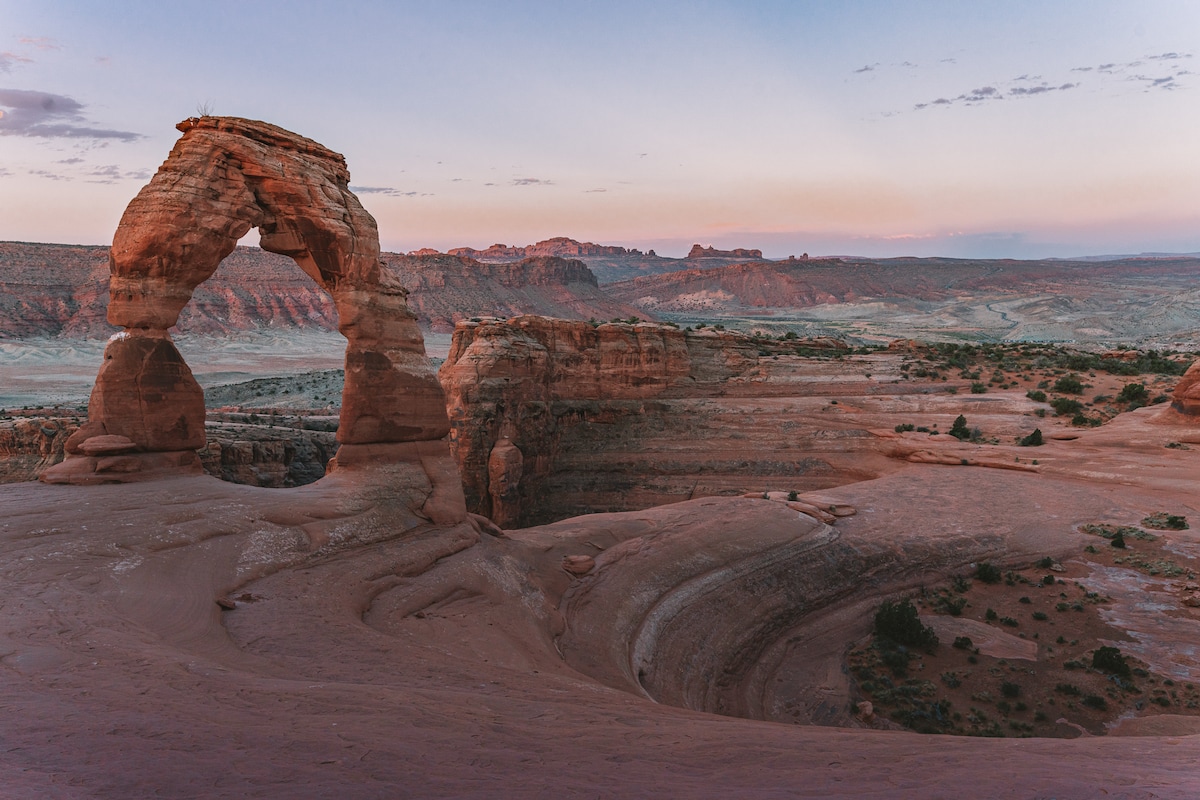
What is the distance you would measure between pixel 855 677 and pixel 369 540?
11125 mm

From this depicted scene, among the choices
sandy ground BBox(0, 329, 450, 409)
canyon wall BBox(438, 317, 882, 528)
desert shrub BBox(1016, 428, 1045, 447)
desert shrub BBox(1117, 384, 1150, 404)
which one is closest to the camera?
desert shrub BBox(1016, 428, 1045, 447)

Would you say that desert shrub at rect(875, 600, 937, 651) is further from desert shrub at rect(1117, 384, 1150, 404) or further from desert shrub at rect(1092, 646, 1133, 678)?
desert shrub at rect(1117, 384, 1150, 404)

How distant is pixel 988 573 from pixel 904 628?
15.1ft

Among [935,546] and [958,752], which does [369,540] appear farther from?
[935,546]

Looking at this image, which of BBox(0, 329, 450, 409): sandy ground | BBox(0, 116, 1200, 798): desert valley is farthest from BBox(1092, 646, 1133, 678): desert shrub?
BBox(0, 329, 450, 409): sandy ground

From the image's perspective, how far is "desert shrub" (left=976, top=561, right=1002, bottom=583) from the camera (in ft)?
65.0

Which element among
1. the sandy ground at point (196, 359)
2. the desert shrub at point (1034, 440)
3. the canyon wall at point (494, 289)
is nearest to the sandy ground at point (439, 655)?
the desert shrub at point (1034, 440)

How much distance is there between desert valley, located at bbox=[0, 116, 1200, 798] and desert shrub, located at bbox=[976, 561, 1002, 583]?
1.83ft

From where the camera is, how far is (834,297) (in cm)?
18838

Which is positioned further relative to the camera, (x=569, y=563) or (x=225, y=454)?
(x=225, y=454)

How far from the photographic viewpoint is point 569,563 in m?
16.2

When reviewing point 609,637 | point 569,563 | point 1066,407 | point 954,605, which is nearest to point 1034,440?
point 1066,407

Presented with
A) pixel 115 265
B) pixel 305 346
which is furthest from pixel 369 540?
pixel 305 346

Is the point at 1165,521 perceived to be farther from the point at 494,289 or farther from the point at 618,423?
the point at 494,289
